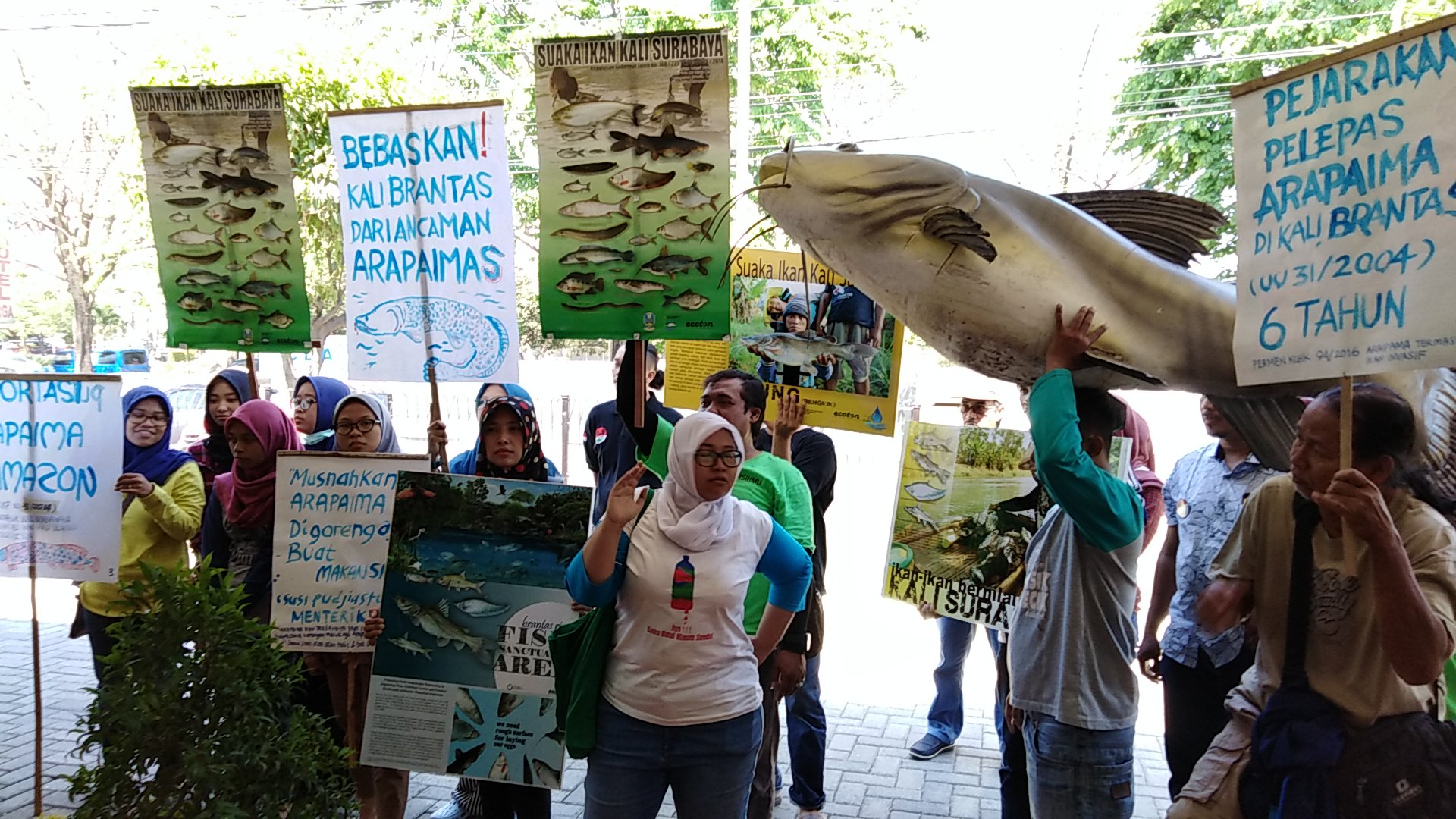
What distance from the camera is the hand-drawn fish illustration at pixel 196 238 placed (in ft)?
A: 11.9

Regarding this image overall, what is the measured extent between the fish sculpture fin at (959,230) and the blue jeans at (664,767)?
130cm

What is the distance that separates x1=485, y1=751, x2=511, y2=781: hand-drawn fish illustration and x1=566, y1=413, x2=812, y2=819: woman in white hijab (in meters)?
0.53

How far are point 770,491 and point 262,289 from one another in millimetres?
2138

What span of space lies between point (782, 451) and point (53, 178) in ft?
60.5

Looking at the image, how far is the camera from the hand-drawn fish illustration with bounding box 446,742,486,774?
2873mm

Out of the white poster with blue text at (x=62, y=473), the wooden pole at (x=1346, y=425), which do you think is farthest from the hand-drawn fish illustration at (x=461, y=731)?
the wooden pole at (x=1346, y=425)

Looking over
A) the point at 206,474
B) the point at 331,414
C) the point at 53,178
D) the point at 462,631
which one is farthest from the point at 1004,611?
the point at 53,178

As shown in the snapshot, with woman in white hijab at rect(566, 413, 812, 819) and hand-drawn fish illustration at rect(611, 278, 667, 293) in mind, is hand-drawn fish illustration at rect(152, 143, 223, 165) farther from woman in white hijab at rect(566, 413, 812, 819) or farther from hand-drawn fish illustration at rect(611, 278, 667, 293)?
woman in white hijab at rect(566, 413, 812, 819)

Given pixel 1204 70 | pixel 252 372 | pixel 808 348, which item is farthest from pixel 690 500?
pixel 1204 70

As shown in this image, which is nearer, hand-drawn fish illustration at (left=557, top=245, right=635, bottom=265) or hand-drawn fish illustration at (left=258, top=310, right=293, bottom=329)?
hand-drawn fish illustration at (left=557, top=245, right=635, bottom=265)

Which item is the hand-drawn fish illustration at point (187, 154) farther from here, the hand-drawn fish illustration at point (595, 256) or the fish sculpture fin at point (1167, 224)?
the fish sculpture fin at point (1167, 224)

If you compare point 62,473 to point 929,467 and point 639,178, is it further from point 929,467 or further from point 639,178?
point 929,467

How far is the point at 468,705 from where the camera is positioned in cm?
290

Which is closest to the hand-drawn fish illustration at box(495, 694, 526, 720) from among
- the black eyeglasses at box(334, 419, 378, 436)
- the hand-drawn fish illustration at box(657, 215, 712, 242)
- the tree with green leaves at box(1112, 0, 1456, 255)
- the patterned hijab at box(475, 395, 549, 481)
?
the patterned hijab at box(475, 395, 549, 481)
